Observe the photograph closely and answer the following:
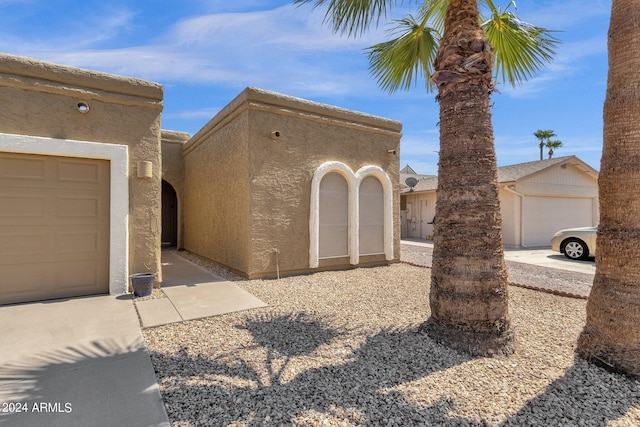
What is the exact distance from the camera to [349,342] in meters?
4.35

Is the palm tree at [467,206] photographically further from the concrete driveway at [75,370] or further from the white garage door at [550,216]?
the white garage door at [550,216]

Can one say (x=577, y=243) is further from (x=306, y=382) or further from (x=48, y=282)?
(x=48, y=282)

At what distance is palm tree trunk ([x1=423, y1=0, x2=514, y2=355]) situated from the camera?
400cm

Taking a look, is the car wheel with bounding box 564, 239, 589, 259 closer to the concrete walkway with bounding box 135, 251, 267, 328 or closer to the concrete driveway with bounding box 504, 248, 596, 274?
the concrete driveway with bounding box 504, 248, 596, 274

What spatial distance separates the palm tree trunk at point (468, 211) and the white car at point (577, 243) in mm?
10277

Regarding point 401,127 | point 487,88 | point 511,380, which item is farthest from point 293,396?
point 401,127

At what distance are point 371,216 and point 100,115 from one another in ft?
23.7

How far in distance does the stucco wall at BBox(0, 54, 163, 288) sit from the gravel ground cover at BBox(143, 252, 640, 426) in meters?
2.65

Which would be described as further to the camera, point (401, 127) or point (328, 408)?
point (401, 127)

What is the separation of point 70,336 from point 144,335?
93cm

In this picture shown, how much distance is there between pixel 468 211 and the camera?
4.04 metres

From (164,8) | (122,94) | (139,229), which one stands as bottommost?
(139,229)

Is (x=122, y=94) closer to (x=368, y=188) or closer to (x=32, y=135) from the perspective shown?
(x=32, y=135)

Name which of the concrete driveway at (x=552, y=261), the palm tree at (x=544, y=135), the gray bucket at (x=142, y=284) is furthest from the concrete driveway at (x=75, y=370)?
the palm tree at (x=544, y=135)
